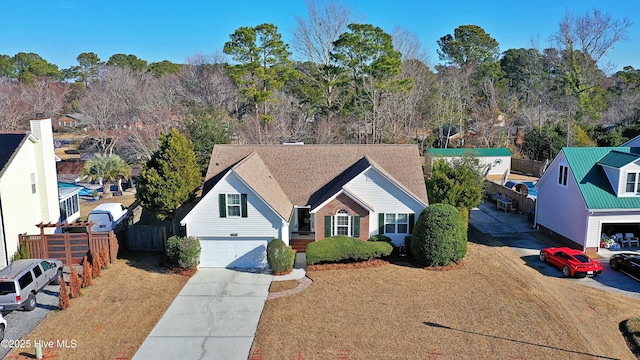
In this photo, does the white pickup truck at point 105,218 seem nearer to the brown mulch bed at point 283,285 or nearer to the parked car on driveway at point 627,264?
the brown mulch bed at point 283,285

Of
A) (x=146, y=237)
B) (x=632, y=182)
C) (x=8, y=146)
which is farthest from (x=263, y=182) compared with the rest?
(x=632, y=182)

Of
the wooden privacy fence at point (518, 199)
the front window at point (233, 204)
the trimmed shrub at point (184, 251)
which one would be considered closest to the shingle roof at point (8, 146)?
the trimmed shrub at point (184, 251)

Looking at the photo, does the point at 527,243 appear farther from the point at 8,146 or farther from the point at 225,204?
the point at 8,146

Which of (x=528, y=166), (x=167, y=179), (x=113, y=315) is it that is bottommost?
(x=113, y=315)

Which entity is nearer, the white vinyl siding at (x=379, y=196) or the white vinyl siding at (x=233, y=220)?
the white vinyl siding at (x=233, y=220)

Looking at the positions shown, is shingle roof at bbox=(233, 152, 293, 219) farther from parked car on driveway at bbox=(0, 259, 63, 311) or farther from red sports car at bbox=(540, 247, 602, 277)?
red sports car at bbox=(540, 247, 602, 277)

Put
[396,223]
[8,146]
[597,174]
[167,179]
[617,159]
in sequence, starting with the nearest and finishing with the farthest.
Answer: [8,146]
[167,179]
[396,223]
[617,159]
[597,174]

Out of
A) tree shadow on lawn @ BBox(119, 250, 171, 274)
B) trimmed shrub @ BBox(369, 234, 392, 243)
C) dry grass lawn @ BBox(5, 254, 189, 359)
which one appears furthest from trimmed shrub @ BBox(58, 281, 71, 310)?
trimmed shrub @ BBox(369, 234, 392, 243)
